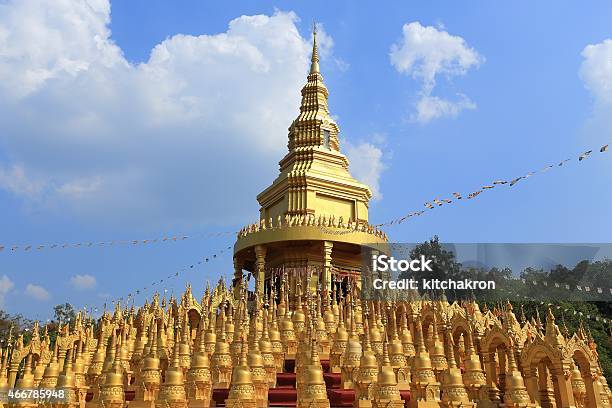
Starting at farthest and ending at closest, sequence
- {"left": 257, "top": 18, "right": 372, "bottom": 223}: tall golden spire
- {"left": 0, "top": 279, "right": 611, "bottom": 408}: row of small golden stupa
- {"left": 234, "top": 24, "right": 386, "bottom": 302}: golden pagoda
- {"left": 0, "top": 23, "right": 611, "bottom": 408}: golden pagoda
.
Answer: {"left": 257, "top": 18, "right": 372, "bottom": 223}: tall golden spire → {"left": 234, "top": 24, "right": 386, "bottom": 302}: golden pagoda → {"left": 0, "top": 23, "right": 611, "bottom": 408}: golden pagoda → {"left": 0, "top": 279, "right": 611, "bottom": 408}: row of small golden stupa

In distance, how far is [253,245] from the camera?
1230 inches

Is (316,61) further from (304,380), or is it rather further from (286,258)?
(304,380)

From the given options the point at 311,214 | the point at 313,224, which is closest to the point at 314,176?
the point at 311,214

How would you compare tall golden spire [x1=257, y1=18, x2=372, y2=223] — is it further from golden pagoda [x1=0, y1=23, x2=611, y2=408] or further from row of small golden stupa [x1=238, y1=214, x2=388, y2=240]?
golden pagoda [x1=0, y1=23, x2=611, y2=408]

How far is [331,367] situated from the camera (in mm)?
14250

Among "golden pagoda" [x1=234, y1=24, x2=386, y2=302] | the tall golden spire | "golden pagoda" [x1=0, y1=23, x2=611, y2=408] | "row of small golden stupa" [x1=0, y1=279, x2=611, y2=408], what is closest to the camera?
"row of small golden stupa" [x1=0, y1=279, x2=611, y2=408]

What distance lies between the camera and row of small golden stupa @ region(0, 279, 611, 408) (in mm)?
10102

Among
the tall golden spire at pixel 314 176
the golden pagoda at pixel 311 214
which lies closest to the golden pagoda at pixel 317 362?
the golden pagoda at pixel 311 214

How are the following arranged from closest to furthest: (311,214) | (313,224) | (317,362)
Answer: (317,362) → (313,224) → (311,214)

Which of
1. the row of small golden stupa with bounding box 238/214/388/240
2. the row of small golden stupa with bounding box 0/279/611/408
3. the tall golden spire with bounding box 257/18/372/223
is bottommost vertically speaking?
the row of small golden stupa with bounding box 0/279/611/408

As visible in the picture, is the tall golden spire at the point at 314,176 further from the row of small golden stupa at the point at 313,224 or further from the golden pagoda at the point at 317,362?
the golden pagoda at the point at 317,362

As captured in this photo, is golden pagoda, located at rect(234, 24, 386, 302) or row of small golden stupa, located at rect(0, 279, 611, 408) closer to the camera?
row of small golden stupa, located at rect(0, 279, 611, 408)

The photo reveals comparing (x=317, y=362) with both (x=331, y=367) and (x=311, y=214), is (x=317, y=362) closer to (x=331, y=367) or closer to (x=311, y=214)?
(x=331, y=367)

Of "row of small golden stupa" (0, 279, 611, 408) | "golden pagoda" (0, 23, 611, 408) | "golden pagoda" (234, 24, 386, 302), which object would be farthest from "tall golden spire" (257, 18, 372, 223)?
"row of small golden stupa" (0, 279, 611, 408)
